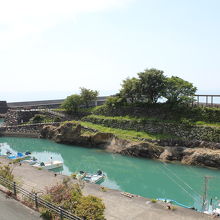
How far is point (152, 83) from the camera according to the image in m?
40.3

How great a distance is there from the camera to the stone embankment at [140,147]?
95.4ft

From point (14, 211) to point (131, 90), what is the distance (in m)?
32.8

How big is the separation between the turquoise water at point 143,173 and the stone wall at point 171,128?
17.6 ft

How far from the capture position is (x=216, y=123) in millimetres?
33000

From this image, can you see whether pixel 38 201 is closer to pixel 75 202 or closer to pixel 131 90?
pixel 75 202

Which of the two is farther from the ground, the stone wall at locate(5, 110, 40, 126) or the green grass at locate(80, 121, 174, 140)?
the stone wall at locate(5, 110, 40, 126)

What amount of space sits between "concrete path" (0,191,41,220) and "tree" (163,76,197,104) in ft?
98.7

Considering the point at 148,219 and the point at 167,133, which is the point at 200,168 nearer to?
the point at 167,133

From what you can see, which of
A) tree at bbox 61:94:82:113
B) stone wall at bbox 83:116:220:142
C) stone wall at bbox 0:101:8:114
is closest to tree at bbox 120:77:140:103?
stone wall at bbox 83:116:220:142

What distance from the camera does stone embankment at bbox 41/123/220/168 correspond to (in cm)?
2908

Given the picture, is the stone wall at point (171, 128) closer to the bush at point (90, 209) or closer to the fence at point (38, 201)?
the bush at point (90, 209)

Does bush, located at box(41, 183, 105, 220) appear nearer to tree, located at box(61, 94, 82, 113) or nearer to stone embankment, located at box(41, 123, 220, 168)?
stone embankment, located at box(41, 123, 220, 168)

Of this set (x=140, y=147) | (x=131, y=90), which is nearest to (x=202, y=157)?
(x=140, y=147)

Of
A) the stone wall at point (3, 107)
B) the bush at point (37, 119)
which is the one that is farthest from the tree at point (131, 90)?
the stone wall at point (3, 107)
